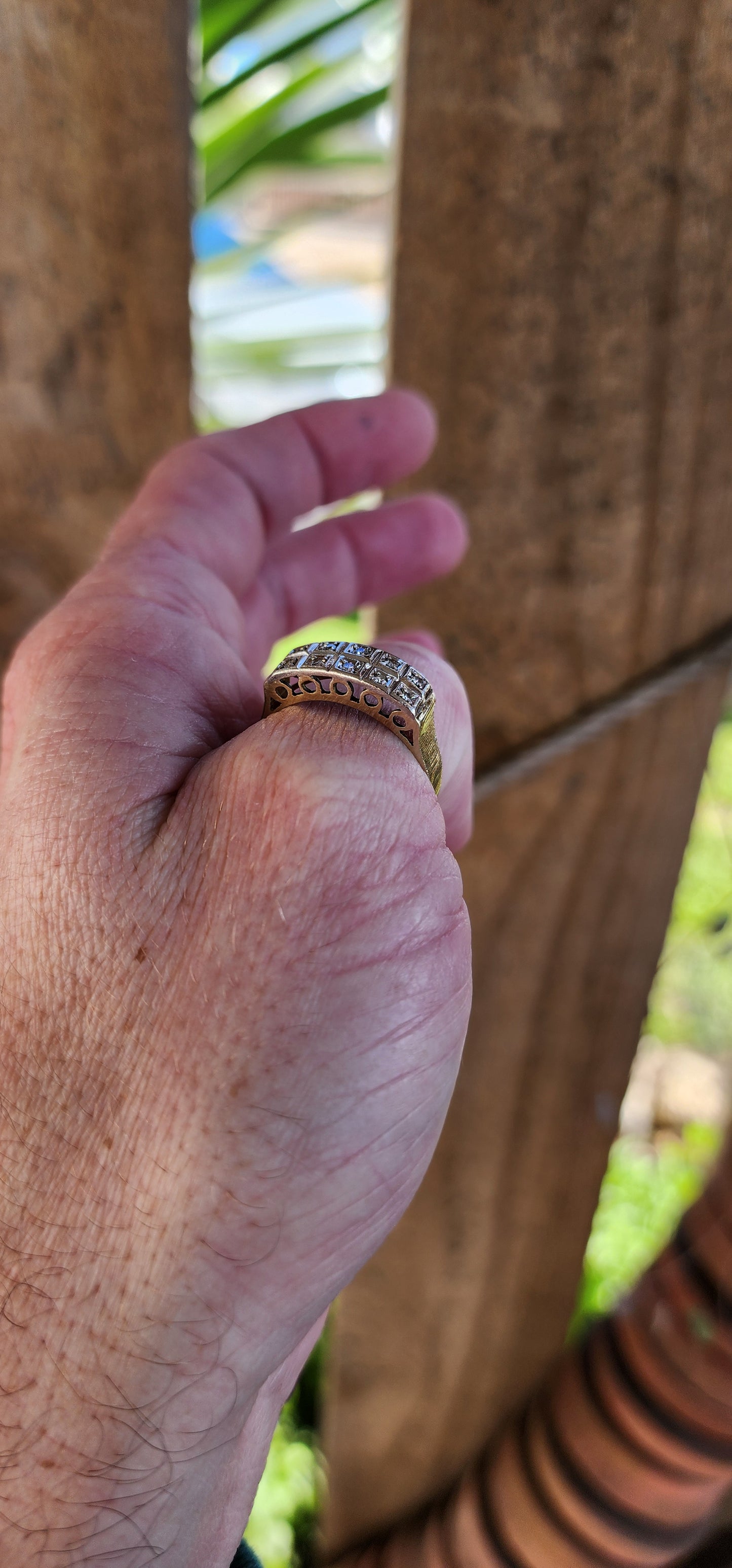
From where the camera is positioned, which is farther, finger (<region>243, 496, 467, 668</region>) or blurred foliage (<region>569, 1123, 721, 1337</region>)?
blurred foliage (<region>569, 1123, 721, 1337</region>)

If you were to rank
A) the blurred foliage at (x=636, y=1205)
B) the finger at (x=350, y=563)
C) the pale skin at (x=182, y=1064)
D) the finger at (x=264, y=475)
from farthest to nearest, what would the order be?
the blurred foliage at (x=636, y=1205)
the finger at (x=350, y=563)
the finger at (x=264, y=475)
the pale skin at (x=182, y=1064)

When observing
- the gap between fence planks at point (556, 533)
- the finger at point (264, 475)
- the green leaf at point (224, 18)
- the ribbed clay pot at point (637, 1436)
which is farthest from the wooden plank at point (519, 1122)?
the green leaf at point (224, 18)

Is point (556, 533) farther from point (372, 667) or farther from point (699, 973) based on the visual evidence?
point (699, 973)

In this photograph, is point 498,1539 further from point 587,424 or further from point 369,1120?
point 587,424

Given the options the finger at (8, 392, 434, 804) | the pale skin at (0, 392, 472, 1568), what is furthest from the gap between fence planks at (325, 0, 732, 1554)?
the pale skin at (0, 392, 472, 1568)

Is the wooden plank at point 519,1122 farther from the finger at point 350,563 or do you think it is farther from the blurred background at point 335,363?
the finger at point 350,563

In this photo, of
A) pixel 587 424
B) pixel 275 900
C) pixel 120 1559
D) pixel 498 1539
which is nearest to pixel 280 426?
pixel 587 424

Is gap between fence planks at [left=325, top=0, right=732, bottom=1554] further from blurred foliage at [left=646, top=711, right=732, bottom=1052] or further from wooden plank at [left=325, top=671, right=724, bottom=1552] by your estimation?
blurred foliage at [left=646, top=711, right=732, bottom=1052]
